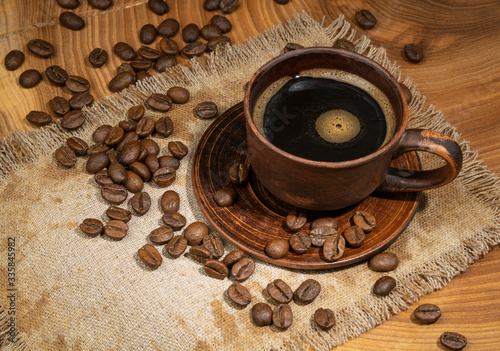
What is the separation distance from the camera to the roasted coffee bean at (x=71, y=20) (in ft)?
6.63

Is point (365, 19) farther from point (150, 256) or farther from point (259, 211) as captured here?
point (150, 256)

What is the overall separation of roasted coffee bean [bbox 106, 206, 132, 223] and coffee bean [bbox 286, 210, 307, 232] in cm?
47

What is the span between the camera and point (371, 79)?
1.43 metres

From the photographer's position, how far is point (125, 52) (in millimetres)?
1952

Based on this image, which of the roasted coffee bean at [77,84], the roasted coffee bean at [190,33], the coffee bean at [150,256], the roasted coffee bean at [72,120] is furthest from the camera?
the roasted coffee bean at [190,33]

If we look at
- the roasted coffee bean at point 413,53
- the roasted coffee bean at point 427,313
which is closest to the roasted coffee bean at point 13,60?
the roasted coffee bean at point 413,53

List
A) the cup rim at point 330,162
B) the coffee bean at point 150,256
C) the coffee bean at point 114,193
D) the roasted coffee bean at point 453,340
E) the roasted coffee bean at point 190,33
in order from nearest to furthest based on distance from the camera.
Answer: the cup rim at point 330,162 → the roasted coffee bean at point 453,340 → the coffee bean at point 150,256 → the coffee bean at point 114,193 → the roasted coffee bean at point 190,33

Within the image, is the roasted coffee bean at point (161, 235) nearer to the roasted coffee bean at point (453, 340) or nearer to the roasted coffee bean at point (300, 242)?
the roasted coffee bean at point (300, 242)

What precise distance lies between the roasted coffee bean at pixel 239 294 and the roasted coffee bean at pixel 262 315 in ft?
0.10

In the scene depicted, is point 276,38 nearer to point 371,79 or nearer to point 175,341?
point 371,79

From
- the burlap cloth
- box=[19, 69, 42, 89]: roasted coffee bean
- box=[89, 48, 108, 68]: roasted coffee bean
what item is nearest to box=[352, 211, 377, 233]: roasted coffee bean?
the burlap cloth

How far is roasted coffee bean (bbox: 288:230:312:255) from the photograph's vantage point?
141cm

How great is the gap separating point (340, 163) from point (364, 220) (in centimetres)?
30

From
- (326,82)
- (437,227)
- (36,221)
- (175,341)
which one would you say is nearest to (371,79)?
(326,82)
